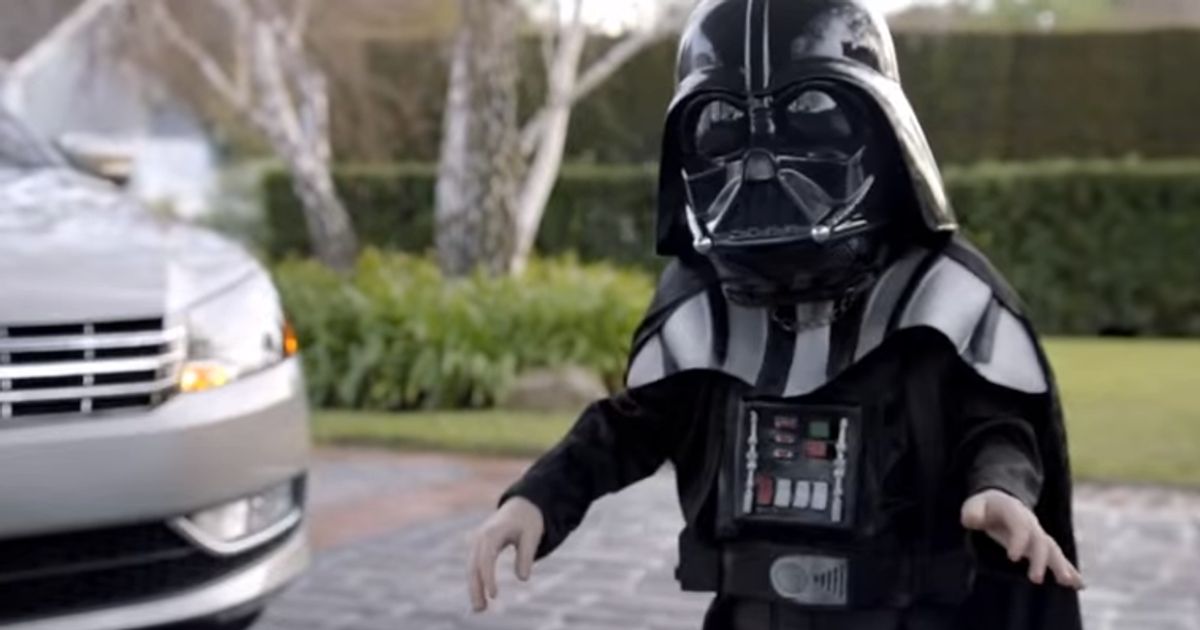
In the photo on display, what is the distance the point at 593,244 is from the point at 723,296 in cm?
1445

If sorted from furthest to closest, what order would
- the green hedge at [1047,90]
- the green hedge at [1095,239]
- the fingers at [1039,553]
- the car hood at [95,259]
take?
the green hedge at [1047,90], the green hedge at [1095,239], the car hood at [95,259], the fingers at [1039,553]

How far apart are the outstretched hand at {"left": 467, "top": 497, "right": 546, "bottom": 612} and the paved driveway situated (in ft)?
9.91

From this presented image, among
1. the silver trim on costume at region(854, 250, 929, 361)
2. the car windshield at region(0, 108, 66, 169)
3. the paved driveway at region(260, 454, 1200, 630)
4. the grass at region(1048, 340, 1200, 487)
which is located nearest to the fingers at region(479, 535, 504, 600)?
the silver trim on costume at region(854, 250, 929, 361)

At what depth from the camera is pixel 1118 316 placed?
16.0m

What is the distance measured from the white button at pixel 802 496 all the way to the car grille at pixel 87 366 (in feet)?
7.97

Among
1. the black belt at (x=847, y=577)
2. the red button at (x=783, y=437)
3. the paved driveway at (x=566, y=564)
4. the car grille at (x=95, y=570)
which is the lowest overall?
the paved driveway at (x=566, y=564)

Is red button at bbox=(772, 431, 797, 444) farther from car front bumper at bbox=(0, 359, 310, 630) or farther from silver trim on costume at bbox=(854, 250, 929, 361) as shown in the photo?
car front bumper at bbox=(0, 359, 310, 630)

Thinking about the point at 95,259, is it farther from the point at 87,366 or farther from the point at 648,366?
the point at 648,366

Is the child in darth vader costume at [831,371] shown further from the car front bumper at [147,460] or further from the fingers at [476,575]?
the car front bumper at [147,460]

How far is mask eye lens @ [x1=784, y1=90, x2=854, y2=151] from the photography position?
2.22 metres

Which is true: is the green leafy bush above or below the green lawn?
above

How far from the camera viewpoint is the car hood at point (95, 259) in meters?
4.32

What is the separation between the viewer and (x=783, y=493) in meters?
2.35

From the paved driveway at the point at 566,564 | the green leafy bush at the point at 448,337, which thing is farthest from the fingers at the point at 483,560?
the green leafy bush at the point at 448,337
